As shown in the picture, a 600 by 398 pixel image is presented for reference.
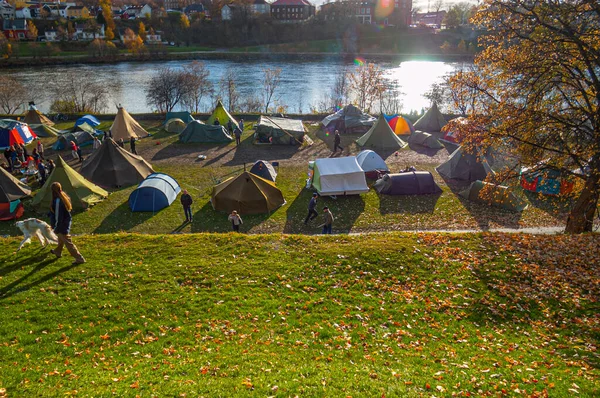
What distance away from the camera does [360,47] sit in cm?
9738

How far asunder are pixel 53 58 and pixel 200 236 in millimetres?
87262

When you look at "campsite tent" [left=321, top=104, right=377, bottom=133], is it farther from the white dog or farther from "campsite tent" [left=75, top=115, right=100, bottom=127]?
the white dog

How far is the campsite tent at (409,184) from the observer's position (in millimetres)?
20141

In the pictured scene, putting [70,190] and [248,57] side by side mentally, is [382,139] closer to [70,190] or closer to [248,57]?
[70,190]

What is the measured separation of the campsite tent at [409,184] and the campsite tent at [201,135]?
14067 millimetres

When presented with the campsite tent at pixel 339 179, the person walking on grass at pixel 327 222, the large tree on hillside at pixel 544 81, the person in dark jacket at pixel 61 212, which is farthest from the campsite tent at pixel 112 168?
the large tree on hillside at pixel 544 81

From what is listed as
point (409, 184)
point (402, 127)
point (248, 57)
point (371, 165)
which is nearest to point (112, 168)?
point (371, 165)

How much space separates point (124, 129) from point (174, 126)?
386 cm

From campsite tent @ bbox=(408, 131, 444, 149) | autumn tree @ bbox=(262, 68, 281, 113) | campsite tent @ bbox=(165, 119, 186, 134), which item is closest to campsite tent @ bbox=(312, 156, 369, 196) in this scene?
campsite tent @ bbox=(408, 131, 444, 149)

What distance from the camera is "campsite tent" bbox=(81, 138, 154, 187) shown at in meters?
21.5

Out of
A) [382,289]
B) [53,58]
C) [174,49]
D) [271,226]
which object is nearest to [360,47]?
[174,49]

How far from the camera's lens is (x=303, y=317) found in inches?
366

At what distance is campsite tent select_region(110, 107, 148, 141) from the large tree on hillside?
79.4 ft

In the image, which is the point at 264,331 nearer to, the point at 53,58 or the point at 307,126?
the point at 307,126
